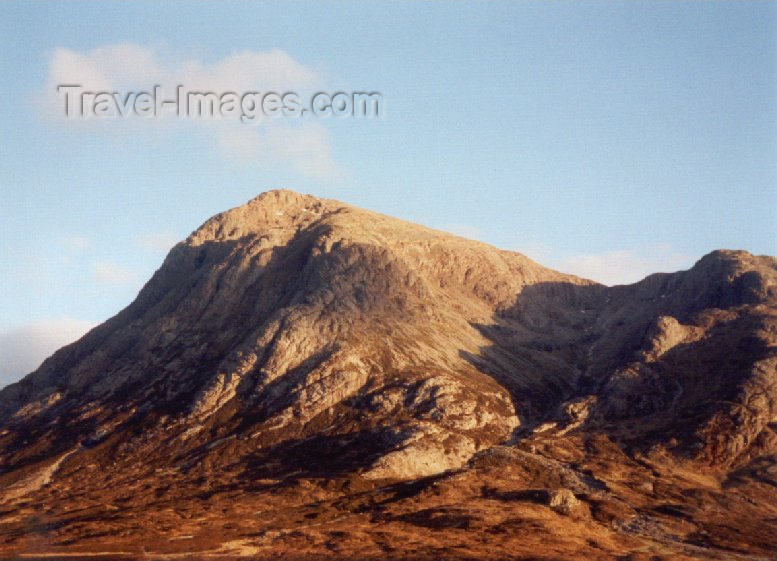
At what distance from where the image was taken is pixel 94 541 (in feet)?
552

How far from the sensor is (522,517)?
182 m

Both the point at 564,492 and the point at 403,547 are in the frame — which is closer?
the point at 403,547

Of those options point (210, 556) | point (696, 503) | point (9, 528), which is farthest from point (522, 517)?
point (9, 528)

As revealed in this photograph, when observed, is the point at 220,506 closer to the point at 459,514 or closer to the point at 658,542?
the point at 459,514

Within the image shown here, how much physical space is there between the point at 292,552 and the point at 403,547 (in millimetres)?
24917

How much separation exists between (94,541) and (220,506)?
38067 mm

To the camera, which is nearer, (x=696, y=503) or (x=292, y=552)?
(x=292, y=552)

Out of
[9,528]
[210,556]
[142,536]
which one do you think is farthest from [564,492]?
[9,528]

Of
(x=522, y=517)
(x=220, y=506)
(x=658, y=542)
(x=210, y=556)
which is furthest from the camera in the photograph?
(x=220, y=506)

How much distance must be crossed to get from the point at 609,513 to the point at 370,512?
61.8m

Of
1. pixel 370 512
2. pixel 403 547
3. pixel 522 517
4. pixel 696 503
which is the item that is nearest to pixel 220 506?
pixel 370 512

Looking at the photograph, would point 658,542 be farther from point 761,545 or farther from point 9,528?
point 9,528

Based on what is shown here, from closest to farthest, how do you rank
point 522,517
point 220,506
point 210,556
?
point 210,556 → point 522,517 → point 220,506

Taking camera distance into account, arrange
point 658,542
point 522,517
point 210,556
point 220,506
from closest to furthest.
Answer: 1. point 210,556
2. point 658,542
3. point 522,517
4. point 220,506
